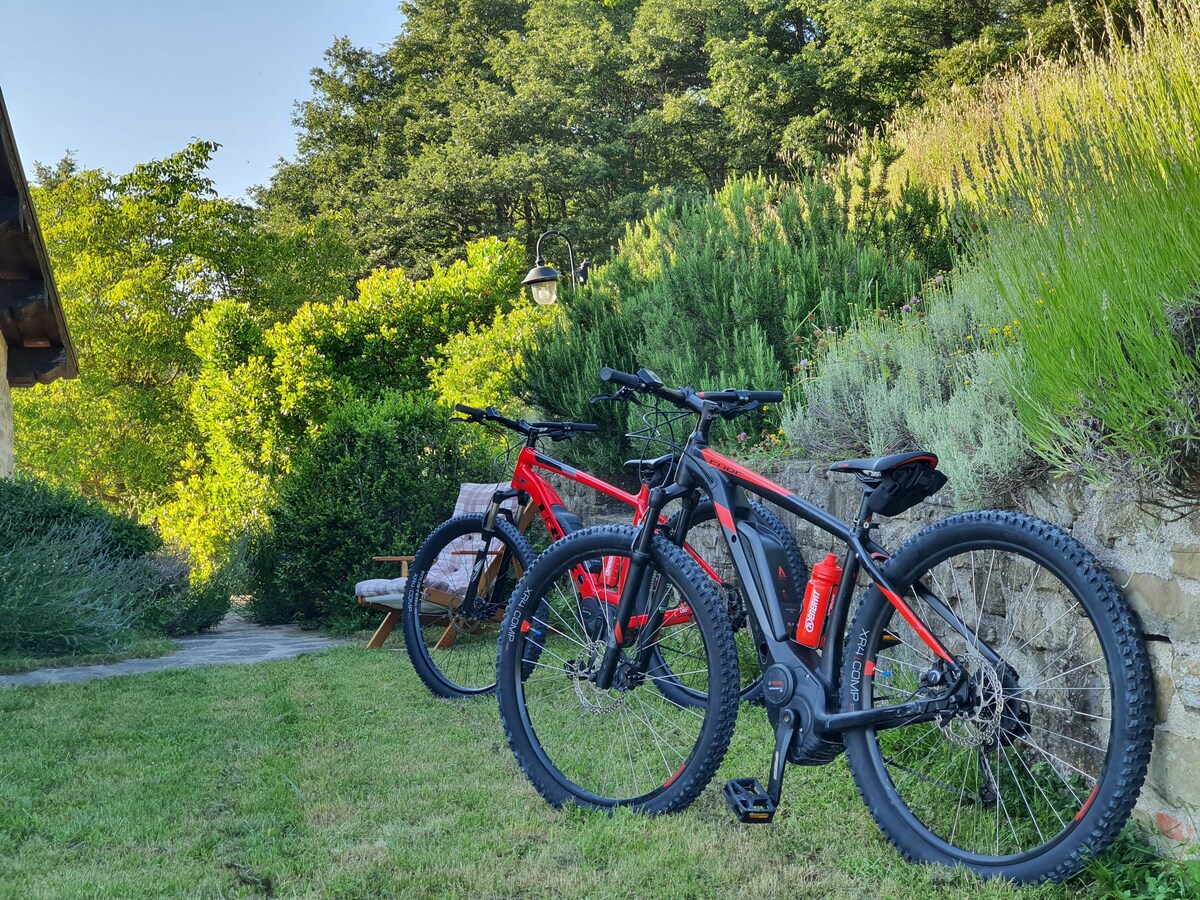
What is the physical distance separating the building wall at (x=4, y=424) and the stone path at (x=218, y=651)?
7.98 feet

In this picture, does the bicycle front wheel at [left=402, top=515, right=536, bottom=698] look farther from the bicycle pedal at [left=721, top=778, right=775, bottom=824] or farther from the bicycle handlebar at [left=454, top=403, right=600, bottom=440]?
the bicycle pedal at [left=721, top=778, right=775, bottom=824]

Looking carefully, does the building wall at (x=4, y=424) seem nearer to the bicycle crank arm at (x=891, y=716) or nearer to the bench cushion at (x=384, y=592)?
the bench cushion at (x=384, y=592)

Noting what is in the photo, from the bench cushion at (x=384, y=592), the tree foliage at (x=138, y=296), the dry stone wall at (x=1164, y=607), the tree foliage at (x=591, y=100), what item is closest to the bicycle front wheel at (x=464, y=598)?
the bench cushion at (x=384, y=592)

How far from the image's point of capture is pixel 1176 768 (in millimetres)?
2254

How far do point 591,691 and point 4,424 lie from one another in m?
7.93

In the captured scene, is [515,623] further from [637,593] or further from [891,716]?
[891,716]

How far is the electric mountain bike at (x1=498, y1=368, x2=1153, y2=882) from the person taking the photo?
7.73ft

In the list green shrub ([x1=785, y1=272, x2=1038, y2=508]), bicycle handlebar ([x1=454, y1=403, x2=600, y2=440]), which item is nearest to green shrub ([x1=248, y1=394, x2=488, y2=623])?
bicycle handlebar ([x1=454, y1=403, x2=600, y2=440])

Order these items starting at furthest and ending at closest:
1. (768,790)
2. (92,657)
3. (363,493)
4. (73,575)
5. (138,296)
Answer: (138,296) → (363,493) → (73,575) → (92,657) → (768,790)

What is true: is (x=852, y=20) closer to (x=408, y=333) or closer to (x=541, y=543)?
(x=408, y=333)

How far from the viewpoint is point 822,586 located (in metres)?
2.77

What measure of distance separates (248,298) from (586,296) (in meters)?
Result: 18.1

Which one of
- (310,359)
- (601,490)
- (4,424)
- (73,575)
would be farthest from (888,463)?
(310,359)

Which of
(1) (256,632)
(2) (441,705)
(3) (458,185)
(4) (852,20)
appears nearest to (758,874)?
(2) (441,705)
